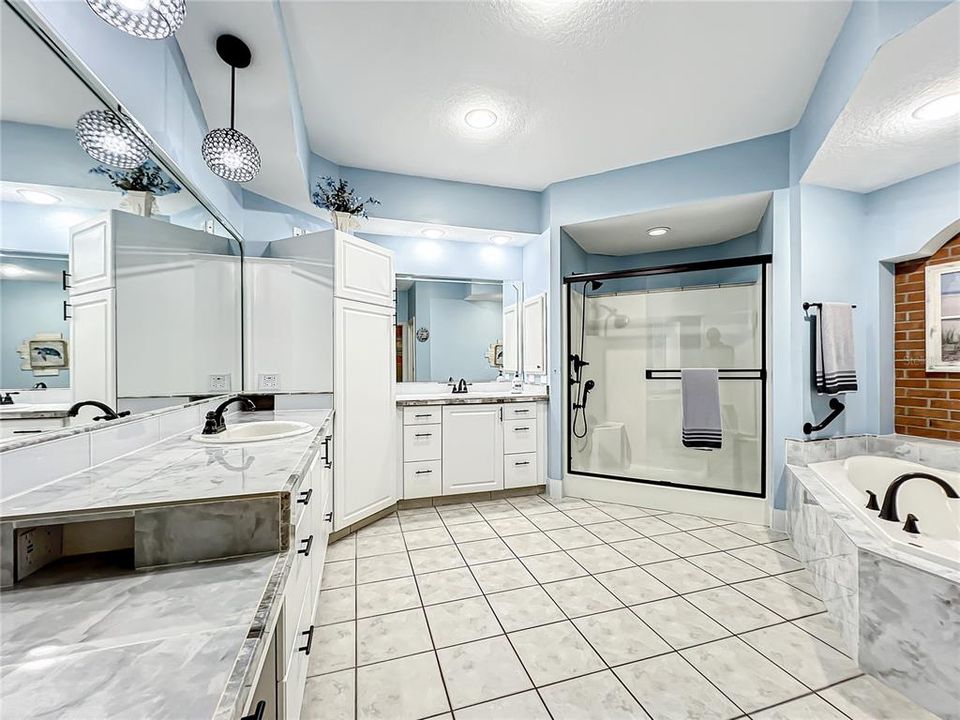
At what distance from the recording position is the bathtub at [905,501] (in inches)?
60.3

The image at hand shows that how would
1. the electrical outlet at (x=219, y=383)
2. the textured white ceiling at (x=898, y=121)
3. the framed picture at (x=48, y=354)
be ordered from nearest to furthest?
the framed picture at (x=48, y=354) → the textured white ceiling at (x=898, y=121) → the electrical outlet at (x=219, y=383)

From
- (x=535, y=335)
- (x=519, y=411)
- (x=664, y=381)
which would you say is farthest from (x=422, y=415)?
(x=664, y=381)

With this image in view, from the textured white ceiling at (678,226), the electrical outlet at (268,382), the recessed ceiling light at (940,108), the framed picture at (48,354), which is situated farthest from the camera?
the textured white ceiling at (678,226)

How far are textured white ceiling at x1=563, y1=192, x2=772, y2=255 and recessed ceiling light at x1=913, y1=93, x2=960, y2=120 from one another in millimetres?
886

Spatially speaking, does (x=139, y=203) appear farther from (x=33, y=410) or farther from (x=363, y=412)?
(x=363, y=412)

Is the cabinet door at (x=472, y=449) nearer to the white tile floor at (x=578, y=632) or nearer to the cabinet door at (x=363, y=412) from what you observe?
the cabinet door at (x=363, y=412)

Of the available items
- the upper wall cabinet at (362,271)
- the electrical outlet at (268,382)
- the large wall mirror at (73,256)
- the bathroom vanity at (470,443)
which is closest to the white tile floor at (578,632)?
the bathroom vanity at (470,443)

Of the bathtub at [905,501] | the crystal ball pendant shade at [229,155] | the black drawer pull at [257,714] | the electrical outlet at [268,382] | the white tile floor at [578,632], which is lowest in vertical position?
the white tile floor at [578,632]

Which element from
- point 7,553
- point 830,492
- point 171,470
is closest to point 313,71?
point 171,470

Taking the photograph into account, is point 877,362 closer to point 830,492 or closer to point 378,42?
point 830,492

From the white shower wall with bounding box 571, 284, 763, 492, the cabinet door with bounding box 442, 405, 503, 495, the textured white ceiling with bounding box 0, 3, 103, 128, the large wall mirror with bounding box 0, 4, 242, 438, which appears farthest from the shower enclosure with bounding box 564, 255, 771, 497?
the textured white ceiling with bounding box 0, 3, 103, 128

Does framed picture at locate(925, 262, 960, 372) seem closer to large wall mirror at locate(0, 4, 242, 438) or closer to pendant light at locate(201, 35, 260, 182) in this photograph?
pendant light at locate(201, 35, 260, 182)

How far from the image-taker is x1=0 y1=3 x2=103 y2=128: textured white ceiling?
2.78 ft

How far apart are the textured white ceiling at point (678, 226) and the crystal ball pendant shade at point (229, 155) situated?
2.47 metres
